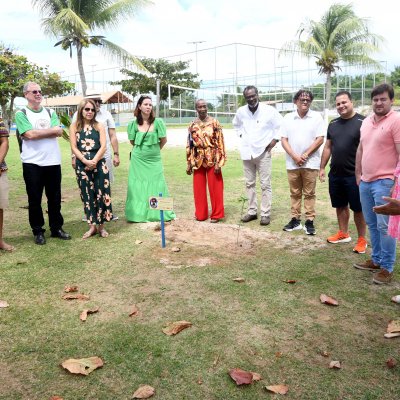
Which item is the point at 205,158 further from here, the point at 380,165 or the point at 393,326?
the point at 393,326

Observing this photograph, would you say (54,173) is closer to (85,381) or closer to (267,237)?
(267,237)

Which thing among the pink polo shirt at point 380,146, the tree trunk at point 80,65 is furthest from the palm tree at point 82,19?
the pink polo shirt at point 380,146

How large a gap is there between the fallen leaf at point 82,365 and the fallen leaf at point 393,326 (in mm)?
2088

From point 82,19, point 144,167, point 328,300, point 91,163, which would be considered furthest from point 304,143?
point 82,19

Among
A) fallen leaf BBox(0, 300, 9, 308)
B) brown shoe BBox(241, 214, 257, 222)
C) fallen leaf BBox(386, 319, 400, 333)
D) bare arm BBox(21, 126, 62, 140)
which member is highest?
bare arm BBox(21, 126, 62, 140)

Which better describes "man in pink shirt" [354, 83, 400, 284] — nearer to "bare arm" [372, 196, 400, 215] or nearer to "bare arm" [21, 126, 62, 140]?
"bare arm" [372, 196, 400, 215]

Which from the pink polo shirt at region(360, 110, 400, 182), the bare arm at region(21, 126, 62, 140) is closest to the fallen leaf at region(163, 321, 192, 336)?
the pink polo shirt at region(360, 110, 400, 182)

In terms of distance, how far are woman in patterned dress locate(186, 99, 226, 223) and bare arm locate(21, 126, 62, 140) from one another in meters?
2.00

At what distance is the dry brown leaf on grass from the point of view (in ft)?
8.63

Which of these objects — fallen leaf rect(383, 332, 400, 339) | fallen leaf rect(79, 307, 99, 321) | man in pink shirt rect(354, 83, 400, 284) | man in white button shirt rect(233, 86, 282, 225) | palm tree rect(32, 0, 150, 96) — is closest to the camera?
fallen leaf rect(383, 332, 400, 339)

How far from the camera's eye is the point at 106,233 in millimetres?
5844

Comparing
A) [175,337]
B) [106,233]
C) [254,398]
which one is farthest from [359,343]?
[106,233]

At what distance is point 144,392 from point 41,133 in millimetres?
3628

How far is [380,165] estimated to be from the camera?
4.00m
